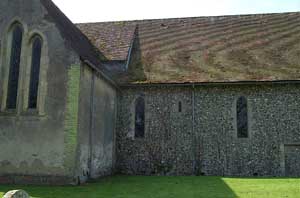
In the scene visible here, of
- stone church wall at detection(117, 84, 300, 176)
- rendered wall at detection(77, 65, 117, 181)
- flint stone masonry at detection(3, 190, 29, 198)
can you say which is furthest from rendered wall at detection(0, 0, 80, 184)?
flint stone masonry at detection(3, 190, 29, 198)

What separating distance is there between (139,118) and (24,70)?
7.26m

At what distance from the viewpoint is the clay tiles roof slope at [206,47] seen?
20219 millimetres

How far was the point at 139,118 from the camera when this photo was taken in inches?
797

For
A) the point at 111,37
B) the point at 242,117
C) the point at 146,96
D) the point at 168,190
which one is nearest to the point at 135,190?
the point at 168,190

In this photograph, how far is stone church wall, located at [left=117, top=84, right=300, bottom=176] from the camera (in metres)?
18.8

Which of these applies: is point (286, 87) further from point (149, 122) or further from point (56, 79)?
point (56, 79)

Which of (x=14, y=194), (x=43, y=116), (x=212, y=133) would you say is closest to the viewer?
A: (x=14, y=194)

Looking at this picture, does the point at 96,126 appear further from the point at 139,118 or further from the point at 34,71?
the point at 139,118

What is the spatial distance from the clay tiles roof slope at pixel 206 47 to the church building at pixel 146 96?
69mm

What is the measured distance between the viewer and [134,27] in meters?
25.4

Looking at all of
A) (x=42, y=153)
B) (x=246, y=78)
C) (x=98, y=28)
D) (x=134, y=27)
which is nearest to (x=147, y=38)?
(x=134, y=27)

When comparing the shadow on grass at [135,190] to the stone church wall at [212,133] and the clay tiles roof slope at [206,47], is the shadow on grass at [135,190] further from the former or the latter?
the clay tiles roof slope at [206,47]

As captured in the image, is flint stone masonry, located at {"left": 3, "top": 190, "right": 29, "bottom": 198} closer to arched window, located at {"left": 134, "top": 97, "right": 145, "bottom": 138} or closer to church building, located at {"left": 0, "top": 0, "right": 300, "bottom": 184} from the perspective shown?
church building, located at {"left": 0, "top": 0, "right": 300, "bottom": 184}

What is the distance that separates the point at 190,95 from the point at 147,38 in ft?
21.4
